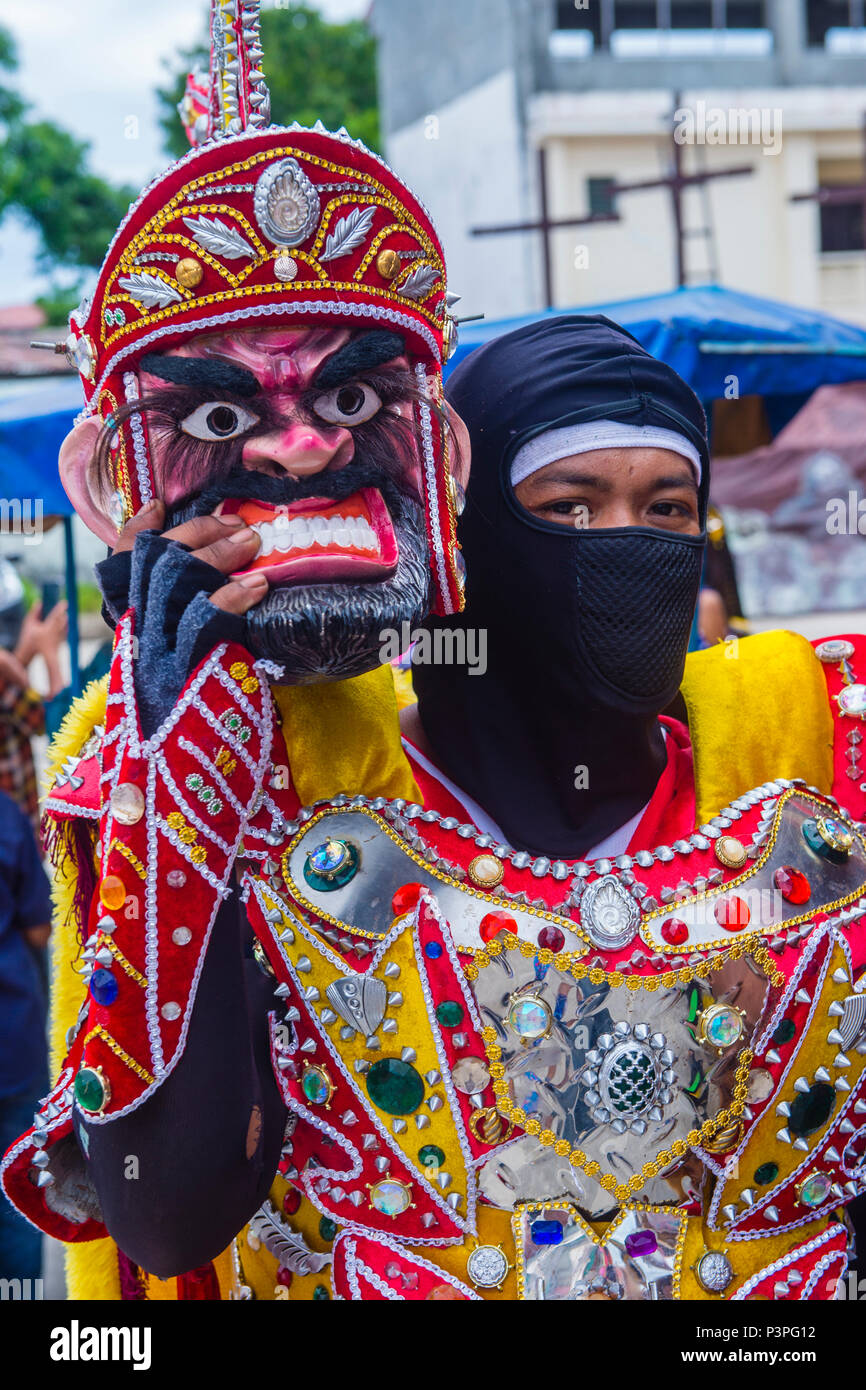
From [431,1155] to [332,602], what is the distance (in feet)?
2.41

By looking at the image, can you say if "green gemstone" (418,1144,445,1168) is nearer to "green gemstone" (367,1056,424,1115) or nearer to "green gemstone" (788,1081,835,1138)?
"green gemstone" (367,1056,424,1115)

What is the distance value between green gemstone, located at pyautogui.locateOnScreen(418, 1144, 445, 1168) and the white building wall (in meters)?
14.3

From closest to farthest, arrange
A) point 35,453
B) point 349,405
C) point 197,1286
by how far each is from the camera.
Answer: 1. point 349,405
2. point 197,1286
3. point 35,453

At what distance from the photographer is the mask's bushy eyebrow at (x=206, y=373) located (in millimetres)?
1602

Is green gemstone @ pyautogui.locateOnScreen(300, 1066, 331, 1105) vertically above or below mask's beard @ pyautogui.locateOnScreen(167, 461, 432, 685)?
below

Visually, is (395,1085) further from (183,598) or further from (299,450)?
(299,450)

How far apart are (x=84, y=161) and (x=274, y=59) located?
630cm

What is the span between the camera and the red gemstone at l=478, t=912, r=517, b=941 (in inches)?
71.5

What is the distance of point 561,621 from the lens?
1.94 meters

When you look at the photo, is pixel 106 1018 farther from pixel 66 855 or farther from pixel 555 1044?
pixel 555 1044

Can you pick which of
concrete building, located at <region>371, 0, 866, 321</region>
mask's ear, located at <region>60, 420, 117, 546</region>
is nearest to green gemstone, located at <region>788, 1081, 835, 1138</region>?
mask's ear, located at <region>60, 420, 117, 546</region>

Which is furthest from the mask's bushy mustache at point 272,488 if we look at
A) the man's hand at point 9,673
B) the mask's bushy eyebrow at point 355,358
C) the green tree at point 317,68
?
the green tree at point 317,68

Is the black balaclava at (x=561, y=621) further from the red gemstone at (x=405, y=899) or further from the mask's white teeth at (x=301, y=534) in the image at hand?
the mask's white teeth at (x=301, y=534)

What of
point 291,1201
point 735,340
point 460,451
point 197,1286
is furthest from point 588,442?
point 735,340
